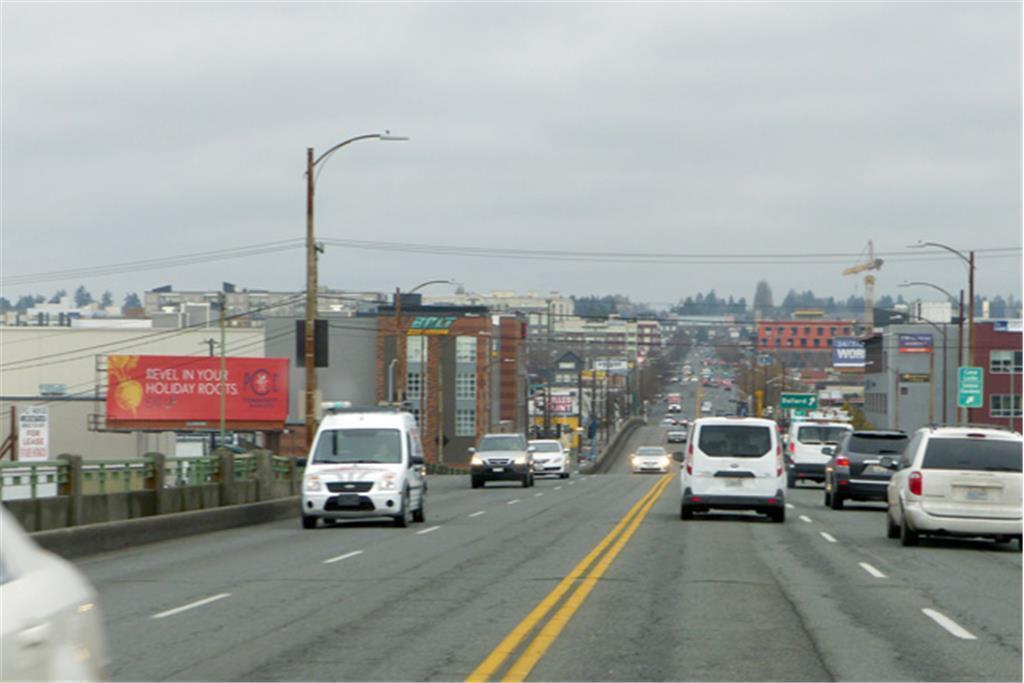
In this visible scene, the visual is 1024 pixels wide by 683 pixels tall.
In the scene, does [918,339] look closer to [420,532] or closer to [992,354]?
[992,354]

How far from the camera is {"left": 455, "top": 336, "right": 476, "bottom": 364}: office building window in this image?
129875 millimetres

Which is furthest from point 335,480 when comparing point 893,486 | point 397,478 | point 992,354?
point 992,354

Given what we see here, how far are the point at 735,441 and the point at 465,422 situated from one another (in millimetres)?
97737

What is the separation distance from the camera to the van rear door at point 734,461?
30.2 m

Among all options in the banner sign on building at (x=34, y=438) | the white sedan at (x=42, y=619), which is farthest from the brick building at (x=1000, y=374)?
the white sedan at (x=42, y=619)

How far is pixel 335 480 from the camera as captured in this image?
30000 millimetres

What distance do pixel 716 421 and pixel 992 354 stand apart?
11087cm

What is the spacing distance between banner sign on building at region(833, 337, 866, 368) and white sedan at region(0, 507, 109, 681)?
174779mm

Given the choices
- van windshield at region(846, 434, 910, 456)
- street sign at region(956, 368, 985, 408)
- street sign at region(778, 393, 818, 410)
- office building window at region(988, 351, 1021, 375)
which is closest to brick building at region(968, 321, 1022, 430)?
office building window at region(988, 351, 1021, 375)

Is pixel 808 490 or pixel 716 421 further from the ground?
pixel 716 421

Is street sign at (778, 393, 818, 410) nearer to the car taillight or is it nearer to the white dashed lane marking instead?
the car taillight

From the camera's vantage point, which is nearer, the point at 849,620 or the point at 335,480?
the point at 849,620

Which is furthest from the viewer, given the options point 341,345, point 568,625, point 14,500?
point 341,345

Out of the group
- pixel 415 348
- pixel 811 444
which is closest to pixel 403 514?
pixel 811 444
